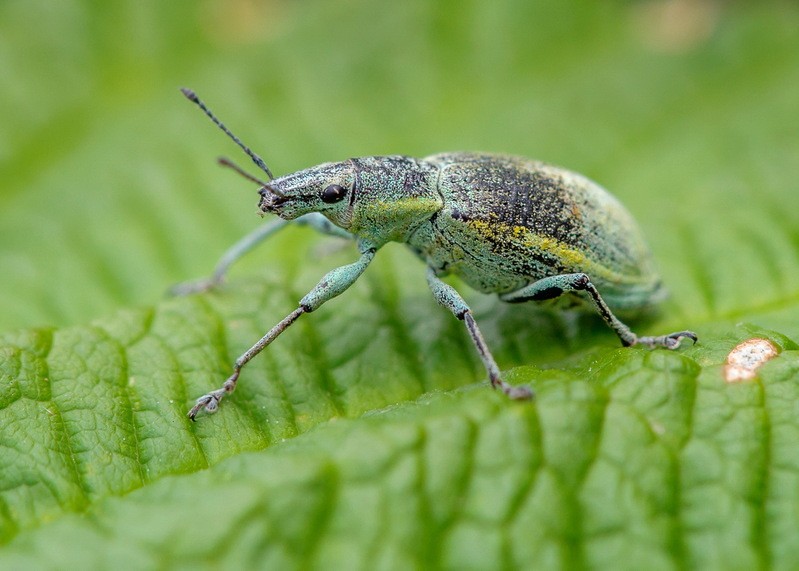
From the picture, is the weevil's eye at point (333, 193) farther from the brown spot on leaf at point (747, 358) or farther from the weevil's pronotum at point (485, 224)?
the brown spot on leaf at point (747, 358)

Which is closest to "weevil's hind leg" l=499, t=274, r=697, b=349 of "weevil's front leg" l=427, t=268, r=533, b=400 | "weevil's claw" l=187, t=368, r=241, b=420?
"weevil's front leg" l=427, t=268, r=533, b=400

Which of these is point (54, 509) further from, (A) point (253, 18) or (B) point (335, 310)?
(A) point (253, 18)

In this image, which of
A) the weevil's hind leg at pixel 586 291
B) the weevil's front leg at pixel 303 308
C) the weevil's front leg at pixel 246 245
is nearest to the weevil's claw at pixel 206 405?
the weevil's front leg at pixel 303 308

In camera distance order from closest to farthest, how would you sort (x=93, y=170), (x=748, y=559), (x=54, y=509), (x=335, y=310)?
(x=748, y=559)
(x=54, y=509)
(x=335, y=310)
(x=93, y=170)

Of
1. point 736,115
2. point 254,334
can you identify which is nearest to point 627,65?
point 736,115

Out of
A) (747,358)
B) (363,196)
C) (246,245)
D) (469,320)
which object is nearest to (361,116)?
(246,245)
